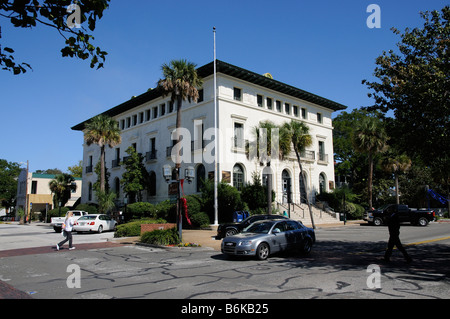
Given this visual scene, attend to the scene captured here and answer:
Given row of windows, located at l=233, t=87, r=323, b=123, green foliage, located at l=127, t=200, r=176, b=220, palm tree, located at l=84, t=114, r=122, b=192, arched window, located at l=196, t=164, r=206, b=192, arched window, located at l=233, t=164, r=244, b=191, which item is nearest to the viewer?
green foliage, located at l=127, t=200, r=176, b=220

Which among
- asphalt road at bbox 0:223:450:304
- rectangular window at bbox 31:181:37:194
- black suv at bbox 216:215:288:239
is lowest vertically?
asphalt road at bbox 0:223:450:304

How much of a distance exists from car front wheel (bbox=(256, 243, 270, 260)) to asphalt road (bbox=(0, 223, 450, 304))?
0.69 ft

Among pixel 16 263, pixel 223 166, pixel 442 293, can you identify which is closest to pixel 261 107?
pixel 223 166

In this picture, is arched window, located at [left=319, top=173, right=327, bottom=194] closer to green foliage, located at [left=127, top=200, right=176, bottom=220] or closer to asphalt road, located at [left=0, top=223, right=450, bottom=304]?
green foliage, located at [left=127, top=200, right=176, bottom=220]

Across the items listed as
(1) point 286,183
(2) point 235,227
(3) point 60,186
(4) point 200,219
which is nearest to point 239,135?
(1) point 286,183

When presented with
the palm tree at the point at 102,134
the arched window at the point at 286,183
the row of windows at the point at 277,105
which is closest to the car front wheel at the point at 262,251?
the row of windows at the point at 277,105

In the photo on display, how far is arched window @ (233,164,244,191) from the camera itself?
30.0 meters

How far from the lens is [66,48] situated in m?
5.68

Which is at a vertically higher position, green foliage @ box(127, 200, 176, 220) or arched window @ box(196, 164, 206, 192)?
arched window @ box(196, 164, 206, 192)

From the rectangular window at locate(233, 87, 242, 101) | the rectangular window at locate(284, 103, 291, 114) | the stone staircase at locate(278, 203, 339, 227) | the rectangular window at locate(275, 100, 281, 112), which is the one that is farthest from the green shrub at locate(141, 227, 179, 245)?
the rectangular window at locate(284, 103, 291, 114)

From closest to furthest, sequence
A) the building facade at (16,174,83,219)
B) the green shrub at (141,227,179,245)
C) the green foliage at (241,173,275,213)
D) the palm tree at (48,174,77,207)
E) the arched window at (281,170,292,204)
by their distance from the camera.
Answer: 1. the green shrub at (141,227,179,245)
2. the green foliage at (241,173,275,213)
3. the arched window at (281,170,292,204)
4. the palm tree at (48,174,77,207)
5. the building facade at (16,174,83,219)

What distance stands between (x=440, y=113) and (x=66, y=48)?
34.9 feet

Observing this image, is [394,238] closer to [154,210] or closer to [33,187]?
[154,210]

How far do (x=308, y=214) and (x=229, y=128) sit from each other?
1124cm
